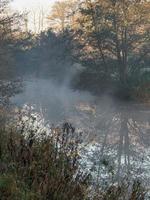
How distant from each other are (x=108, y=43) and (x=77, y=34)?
2.42m

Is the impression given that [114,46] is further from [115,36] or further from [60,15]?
[60,15]

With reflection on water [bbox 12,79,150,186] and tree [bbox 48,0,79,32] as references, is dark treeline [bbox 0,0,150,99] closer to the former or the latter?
reflection on water [bbox 12,79,150,186]

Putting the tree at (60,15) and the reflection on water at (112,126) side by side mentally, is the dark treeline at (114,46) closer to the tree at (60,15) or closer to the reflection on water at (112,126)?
the reflection on water at (112,126)

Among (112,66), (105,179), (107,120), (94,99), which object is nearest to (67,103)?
(94,99)

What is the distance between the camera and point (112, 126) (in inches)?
734

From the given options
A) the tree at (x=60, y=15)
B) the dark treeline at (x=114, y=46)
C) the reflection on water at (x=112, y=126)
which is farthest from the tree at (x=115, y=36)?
the tree at (x=60, y=15)

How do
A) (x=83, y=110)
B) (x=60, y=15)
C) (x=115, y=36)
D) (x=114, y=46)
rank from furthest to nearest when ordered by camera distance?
(x=60, y=15), (x=114, y=46), (x=115, y=36), (x=83, y=110)

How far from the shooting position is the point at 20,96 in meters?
33.1

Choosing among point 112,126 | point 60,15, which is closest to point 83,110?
point 112,126

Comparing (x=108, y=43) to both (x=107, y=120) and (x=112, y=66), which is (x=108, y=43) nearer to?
(x=112, y=66)

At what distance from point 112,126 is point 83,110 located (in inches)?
250

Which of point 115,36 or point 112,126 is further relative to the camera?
point 115,36

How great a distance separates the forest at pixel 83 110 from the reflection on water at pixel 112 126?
4 cm

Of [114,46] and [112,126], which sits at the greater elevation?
[114,46]
